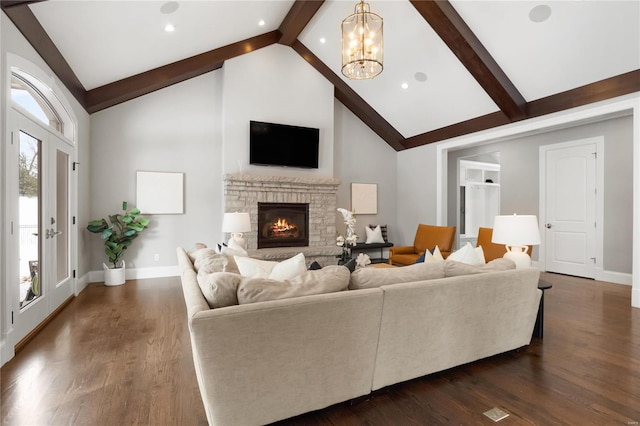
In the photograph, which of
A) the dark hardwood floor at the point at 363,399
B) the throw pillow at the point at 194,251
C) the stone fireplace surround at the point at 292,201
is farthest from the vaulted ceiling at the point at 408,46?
the dark hardwood floor at the point at 363,399

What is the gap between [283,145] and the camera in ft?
20.1

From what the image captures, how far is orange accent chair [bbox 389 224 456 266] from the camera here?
17.7 ft

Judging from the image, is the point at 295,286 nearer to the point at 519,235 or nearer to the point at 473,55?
the point at 519,235

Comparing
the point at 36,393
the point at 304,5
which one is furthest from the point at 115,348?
the point at 304,5

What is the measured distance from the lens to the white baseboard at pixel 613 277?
5.10 meters

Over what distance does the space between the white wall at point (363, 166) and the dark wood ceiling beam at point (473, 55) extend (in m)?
2.88

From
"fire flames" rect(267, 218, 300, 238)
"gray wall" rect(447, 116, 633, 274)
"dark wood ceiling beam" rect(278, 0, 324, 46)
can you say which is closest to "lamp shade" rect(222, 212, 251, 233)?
"fire flames" rect(267, 218, 300, 238)

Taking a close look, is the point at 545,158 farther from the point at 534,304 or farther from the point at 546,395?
the point at 546,395

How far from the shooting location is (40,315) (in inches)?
126

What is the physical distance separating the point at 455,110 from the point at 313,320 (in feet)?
17.9

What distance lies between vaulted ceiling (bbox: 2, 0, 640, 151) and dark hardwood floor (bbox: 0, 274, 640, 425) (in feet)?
9.03

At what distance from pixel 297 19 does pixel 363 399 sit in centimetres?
528

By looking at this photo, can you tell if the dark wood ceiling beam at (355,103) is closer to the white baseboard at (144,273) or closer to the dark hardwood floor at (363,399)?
the white baseboard at (144,273)

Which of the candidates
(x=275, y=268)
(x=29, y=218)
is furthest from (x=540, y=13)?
(x=29, y=218)
